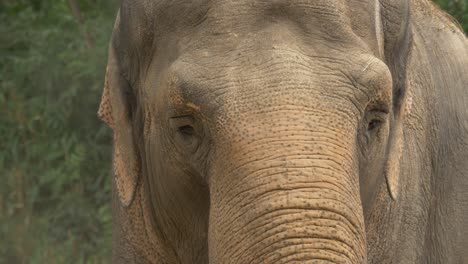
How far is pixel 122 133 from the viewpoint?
5293 millimetres

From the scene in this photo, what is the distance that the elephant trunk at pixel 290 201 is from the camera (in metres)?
4.11

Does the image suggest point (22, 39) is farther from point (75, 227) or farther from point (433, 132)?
point (433, 132)

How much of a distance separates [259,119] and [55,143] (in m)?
4.68

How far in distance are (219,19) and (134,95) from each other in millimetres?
736

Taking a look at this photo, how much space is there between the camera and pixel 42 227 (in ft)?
28.0

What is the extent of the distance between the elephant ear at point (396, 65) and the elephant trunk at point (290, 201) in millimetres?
721

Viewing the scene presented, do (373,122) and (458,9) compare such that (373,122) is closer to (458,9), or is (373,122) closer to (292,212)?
(292,212)

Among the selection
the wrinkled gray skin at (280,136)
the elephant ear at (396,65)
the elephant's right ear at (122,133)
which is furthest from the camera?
the elephant's right ear at (122,133)

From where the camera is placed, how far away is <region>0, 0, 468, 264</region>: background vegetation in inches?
332

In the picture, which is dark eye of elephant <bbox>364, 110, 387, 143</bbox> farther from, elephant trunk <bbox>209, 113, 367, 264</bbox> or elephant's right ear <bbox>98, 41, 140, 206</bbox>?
elephant's right ear <bbox>98, 41, 140, 206</bbox>

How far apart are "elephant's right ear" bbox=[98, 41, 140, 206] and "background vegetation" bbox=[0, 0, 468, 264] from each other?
289 cm

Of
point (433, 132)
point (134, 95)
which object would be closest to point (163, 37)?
point (134, 95)

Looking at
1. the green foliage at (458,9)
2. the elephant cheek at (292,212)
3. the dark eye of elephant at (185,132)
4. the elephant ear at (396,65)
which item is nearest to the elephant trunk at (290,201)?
the elephant cheek at (292,212)

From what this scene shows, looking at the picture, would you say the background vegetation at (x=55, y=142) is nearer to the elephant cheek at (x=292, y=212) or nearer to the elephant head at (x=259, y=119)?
the elephant head at (x=259, y=119)
